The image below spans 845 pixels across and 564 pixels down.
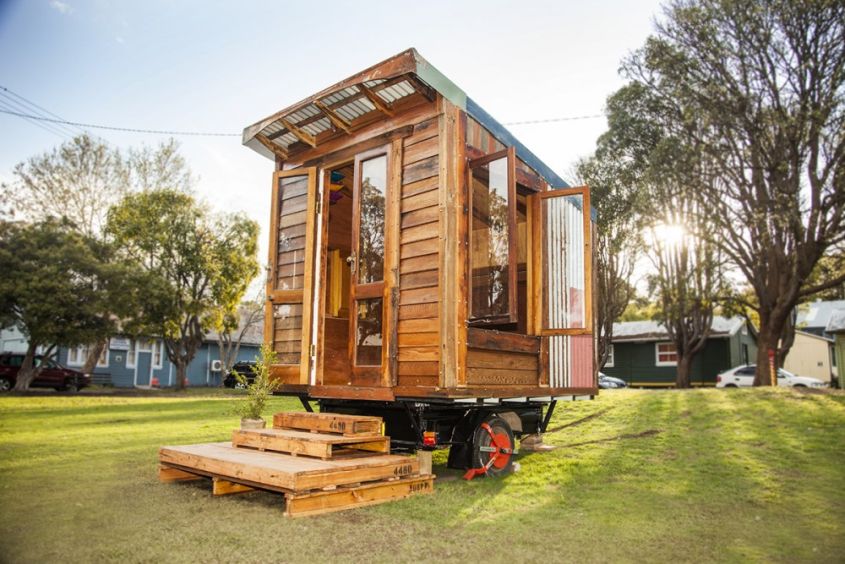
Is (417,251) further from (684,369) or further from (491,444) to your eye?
(684,369)

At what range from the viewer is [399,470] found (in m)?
5.21

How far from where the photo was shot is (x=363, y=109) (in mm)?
6410

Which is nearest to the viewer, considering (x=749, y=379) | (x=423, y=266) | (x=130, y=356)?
(x=423, y=266)

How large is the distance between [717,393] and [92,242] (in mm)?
21997

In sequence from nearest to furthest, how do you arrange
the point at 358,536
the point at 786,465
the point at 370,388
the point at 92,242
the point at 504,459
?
1. the point at 358,536
2. the point at 370,388
3. the point at 504,459
4. the point at 786,465
5. the point at 92,242

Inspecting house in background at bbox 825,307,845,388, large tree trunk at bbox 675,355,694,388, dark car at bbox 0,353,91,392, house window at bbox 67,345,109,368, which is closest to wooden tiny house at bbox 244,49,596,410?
large tree trunk at bbox 675,355,694,388

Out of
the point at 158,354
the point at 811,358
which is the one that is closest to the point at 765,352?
the point at 811,358

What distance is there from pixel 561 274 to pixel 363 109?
2876 mm

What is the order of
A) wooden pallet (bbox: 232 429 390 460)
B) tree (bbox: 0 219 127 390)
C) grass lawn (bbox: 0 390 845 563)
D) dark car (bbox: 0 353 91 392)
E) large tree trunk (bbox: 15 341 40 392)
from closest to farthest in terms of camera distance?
1. grass lawn (bbox: 0 390 845 563)
2. wooden pallet (bbox: 232 429 390 460)
3. tree (bbox: 0 219 127 390)
4. large tree trunk (bbox: 15 341 40 392)
5. dark car (bbox: 0 353 91 392)

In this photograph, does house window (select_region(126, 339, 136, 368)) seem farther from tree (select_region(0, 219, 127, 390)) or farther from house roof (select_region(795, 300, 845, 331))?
house roof (select_region(795, 300, 845, 331))

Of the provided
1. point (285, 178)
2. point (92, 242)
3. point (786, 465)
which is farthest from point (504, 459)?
point (92, 242)

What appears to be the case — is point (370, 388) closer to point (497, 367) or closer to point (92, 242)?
point (497, 367)

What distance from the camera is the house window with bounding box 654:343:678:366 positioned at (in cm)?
3209

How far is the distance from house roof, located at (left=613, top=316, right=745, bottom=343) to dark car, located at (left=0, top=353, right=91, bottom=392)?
26391mm
